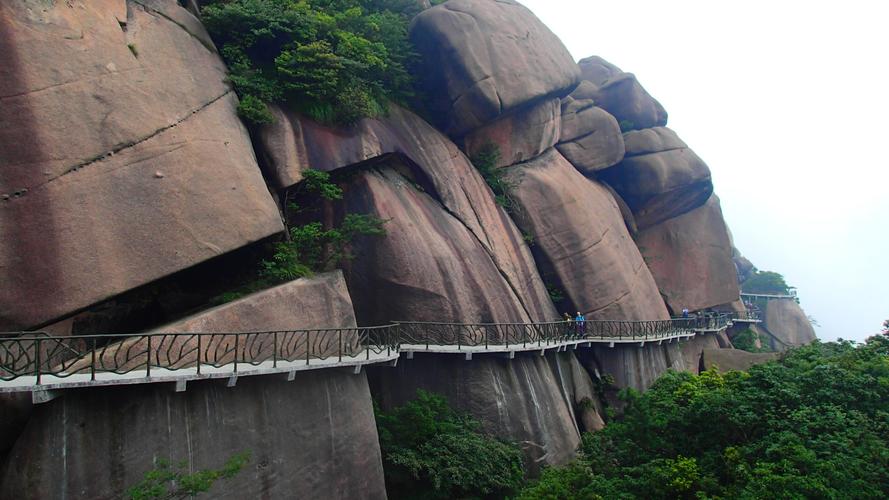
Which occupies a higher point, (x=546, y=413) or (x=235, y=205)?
(x=235, y=205)

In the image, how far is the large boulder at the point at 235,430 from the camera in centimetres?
1068

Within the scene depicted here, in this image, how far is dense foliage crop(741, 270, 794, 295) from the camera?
62.1 metres

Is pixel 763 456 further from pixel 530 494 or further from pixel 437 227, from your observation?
pixel 437 227

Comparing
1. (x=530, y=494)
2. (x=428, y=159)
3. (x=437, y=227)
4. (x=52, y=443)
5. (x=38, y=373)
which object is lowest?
(x=530, y=494)

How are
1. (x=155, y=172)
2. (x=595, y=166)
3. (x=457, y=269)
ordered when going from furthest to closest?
(x=595, y=166) < (x=457, y=269) < (x=155, y=172)

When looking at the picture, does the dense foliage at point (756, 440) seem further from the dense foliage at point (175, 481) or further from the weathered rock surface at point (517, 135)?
the weathered rock surface at point (517, 135)

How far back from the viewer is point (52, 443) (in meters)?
10.6

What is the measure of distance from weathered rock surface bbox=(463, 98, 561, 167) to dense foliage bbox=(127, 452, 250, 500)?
18923mm

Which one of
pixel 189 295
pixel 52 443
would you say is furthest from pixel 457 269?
pixel 52 443

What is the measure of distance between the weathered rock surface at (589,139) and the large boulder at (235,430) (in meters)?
19.5

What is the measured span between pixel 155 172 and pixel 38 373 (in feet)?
19.0

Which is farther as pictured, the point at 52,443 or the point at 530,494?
the point at 530,494

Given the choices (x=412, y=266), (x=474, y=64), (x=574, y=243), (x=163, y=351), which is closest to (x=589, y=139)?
(x=574, y=243)

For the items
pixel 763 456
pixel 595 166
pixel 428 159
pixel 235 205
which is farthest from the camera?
pixel 595 166
